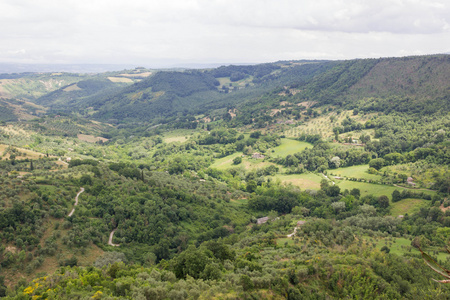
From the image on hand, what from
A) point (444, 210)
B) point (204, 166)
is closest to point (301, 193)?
point (444, 210)

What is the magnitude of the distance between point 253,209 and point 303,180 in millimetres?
28687

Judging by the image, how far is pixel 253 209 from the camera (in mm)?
79000

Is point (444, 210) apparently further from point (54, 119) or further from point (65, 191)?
point (54, 119)

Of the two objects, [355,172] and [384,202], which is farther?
[355,172]

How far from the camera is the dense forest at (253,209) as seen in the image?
33.1 m

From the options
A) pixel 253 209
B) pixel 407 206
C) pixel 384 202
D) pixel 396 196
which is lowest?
pixel 253 209

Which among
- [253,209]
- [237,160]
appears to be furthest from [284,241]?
[237,160]

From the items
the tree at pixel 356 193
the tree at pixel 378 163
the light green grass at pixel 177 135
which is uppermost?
the tree at pixel 378 163

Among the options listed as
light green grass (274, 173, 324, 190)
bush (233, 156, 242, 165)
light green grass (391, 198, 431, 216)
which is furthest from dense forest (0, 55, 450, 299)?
bush (233, 156, 242, 165)

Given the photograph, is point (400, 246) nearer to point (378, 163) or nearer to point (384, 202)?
point (384, 202)

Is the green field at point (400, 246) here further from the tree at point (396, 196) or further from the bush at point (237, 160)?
the bush at point (237, 160)

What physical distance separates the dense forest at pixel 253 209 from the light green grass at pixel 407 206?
23 cm

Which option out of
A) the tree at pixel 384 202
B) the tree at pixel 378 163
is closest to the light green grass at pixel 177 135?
the tree at pixel 378 163

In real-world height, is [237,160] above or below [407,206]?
below
